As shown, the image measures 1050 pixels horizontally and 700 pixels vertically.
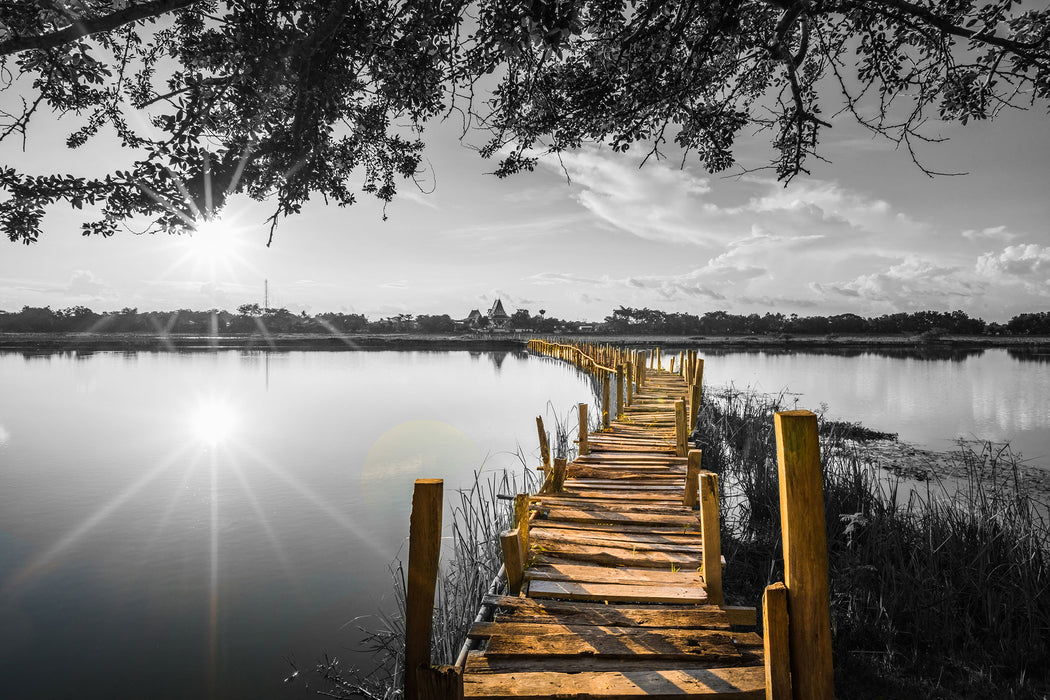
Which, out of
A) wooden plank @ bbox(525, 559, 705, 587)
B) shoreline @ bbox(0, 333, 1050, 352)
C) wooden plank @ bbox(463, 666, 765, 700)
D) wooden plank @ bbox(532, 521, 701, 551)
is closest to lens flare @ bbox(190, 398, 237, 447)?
wooden plank @ bbox(532, 521, 701, 551)

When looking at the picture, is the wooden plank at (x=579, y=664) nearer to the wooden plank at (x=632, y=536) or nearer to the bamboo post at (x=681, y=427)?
the wooden plank at (x=632, y=536)

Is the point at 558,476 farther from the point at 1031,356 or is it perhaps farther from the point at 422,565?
the point at 1031,356

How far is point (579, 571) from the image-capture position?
4852 mm

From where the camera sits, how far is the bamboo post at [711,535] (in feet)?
13.1

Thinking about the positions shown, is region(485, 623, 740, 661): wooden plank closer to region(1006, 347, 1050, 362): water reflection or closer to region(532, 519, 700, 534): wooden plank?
region(532, 519, 700, 534): wooden plank

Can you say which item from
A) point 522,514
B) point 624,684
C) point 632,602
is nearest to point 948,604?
point 632,602

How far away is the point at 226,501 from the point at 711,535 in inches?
466

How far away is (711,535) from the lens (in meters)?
4.14

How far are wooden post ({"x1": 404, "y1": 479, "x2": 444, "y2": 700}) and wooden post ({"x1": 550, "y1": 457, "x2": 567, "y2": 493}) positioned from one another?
474 centimetres

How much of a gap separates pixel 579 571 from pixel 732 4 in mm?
6055

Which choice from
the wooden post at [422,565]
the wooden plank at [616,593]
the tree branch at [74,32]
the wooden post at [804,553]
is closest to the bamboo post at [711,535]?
the wooden plank at [616,593]

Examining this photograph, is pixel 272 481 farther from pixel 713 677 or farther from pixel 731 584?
pixel 713 677

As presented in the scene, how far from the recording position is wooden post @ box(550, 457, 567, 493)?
679cm

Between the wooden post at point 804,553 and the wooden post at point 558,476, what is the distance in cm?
506
